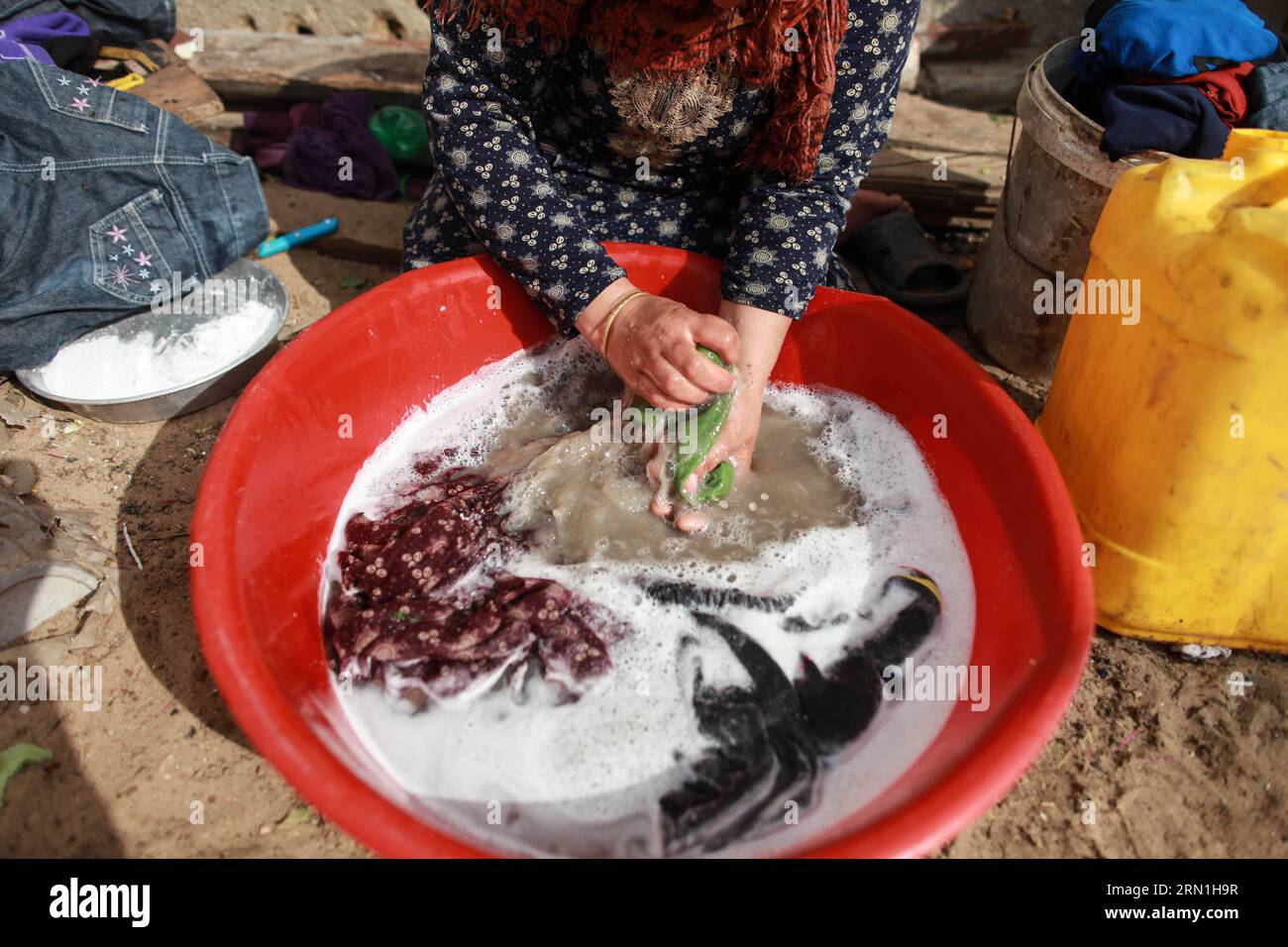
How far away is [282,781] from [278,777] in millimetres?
13

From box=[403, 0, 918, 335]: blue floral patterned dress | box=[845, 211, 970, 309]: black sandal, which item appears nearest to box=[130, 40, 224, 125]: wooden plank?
box=[403, 0, 918, 335]: blue floral patterned dress

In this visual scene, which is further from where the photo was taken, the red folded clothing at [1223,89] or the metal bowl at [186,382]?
the metal bowl at [186,382]

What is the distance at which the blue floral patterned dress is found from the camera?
1655 mm

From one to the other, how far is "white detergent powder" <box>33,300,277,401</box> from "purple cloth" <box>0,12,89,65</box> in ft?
2.27

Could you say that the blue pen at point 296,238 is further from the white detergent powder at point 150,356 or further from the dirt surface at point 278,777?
the dirt surface at point 278,777

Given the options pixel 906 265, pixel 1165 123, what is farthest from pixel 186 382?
pixel 1165 123

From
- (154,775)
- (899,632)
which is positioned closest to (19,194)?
(154,775)

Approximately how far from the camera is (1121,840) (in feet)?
5.05

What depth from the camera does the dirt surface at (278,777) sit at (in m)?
1.51

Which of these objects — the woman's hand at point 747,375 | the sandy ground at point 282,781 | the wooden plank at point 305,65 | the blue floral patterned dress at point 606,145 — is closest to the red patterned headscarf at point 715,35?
the blue floral patterned dress at point 606,145

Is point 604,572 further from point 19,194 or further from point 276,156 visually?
point 276,156

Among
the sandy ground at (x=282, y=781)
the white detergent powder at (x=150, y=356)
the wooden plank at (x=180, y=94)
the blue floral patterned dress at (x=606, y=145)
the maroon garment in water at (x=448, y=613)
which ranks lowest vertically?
the sandy ground at (x=282, y=781)

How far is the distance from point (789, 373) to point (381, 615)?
44.1 inches

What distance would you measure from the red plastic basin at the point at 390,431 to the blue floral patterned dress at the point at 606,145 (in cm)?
18
